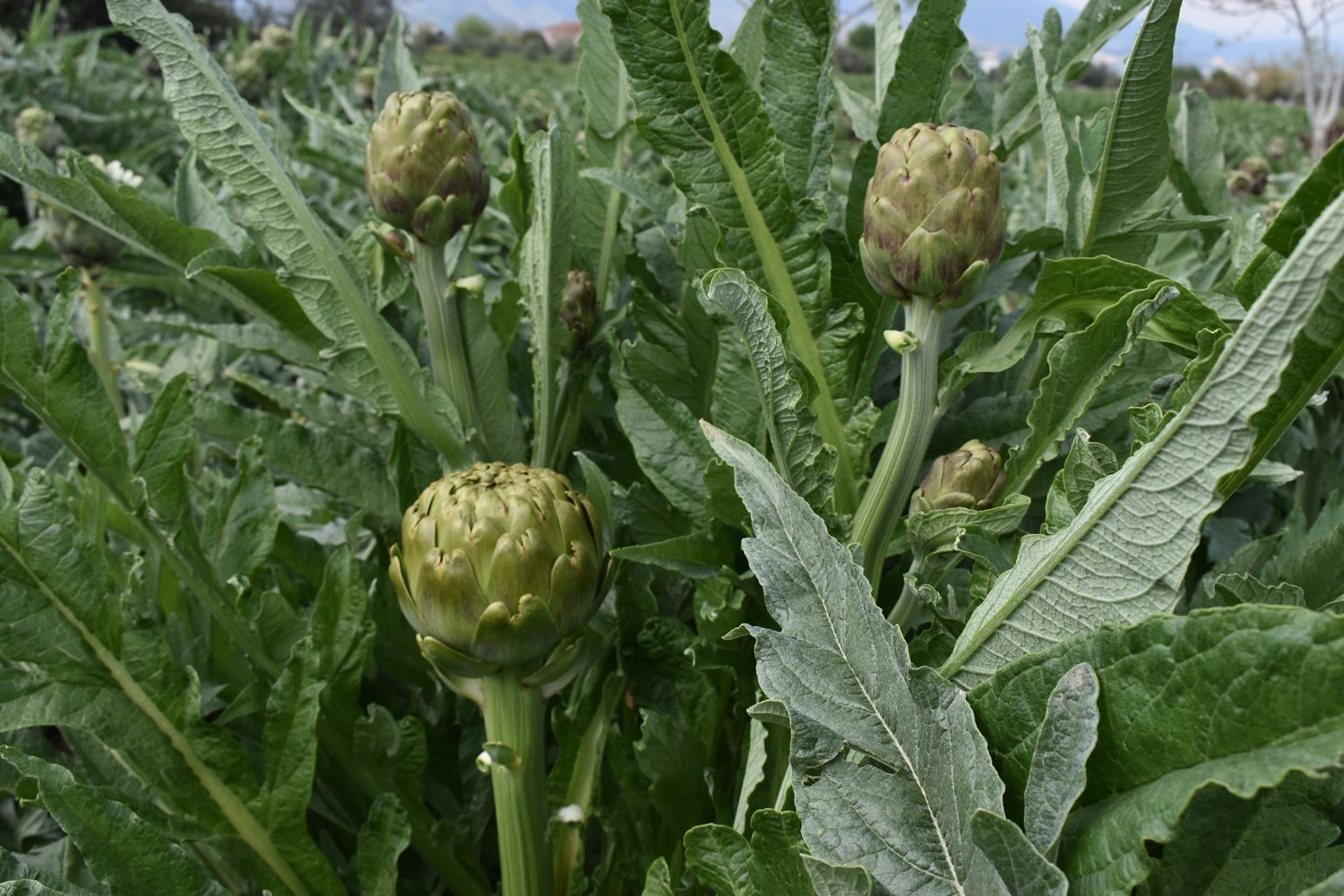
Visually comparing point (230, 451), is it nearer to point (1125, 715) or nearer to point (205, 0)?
point (1125, 715)

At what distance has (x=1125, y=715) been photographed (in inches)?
16.3

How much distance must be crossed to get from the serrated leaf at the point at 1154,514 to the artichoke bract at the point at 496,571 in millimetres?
202

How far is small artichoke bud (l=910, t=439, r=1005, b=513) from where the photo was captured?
575 millimetres

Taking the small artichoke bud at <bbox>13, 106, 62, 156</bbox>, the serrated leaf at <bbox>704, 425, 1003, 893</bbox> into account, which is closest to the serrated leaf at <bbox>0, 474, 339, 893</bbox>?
the serrated leaf at <bbox>704, 425, 1003, 893</bbox>

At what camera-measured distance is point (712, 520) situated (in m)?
0.63

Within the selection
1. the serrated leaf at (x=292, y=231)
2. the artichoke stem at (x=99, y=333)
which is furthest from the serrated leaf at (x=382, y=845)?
the artichoke stem at (x=99, y=333)

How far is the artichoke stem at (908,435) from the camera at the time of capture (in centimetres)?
58

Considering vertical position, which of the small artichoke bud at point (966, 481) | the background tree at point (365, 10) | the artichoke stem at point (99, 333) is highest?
the background tree at point (365, 10)

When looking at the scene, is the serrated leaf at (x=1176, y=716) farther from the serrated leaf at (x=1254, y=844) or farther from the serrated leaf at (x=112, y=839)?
the serrated leaf at (x=112, y=839)

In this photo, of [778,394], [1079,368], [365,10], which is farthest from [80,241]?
[365,10]

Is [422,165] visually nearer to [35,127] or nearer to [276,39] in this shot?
[35,127]

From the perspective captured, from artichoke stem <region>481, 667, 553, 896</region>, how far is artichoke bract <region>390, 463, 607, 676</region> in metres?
0.02

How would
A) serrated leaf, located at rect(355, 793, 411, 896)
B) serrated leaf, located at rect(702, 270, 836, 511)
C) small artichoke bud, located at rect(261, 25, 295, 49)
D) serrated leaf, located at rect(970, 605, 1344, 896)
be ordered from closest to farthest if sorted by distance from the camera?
1. serrated leaf, located at rect(970, 605, 1344, 896)
2. serrated leaf, located at rect(702, 270, 836, 511)
3. serrated leaf, located at rect(355, 793, 411, 896)
4. small artichoke bud, located at rect(261, 25, 295, 49)

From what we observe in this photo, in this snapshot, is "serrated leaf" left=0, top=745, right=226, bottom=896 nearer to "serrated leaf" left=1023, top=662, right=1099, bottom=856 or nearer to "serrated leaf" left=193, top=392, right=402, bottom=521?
"serrated leaf" left=193, top=392, right=402, bottom=521
